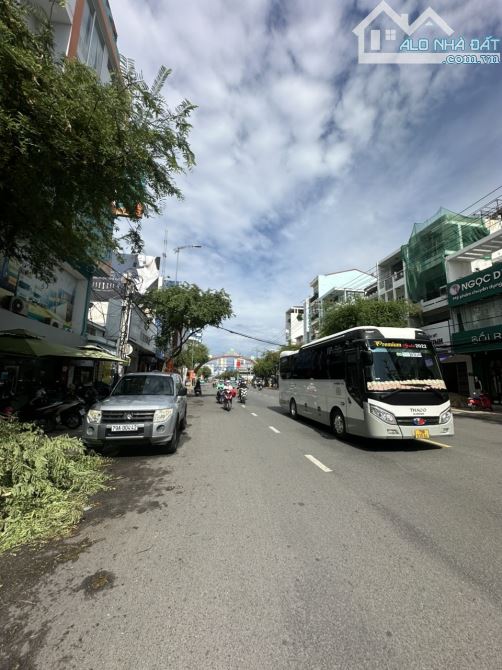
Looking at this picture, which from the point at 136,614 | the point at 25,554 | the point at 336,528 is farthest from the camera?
the point at 336,528

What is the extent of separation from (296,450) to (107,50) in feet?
64.3

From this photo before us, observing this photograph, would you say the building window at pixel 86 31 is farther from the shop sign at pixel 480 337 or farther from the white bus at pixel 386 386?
the shop sign at pixel 480 337

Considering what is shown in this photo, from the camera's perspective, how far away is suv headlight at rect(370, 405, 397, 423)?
7.43m

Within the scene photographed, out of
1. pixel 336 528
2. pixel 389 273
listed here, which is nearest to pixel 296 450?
pixel 336 528

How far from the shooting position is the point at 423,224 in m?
31.1

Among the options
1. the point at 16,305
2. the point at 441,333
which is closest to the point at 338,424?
the point at 16,305

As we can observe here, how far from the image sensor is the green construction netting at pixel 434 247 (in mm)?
28438

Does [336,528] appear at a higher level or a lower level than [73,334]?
lower

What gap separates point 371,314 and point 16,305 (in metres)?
22.2

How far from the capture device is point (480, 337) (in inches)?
886

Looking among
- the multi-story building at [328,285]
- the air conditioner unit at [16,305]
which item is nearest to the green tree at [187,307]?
the air conditioner unit at [16,305]

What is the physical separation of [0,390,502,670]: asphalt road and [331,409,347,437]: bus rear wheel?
3.59 m

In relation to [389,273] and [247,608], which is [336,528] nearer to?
[247,608]

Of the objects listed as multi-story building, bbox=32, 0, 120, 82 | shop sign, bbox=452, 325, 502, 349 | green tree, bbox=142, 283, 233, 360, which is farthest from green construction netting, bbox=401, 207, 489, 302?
multi-story building, bbox=32, 0, 120, 82
